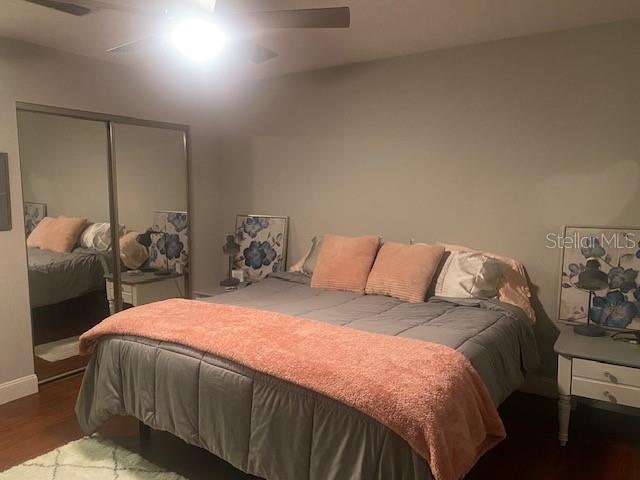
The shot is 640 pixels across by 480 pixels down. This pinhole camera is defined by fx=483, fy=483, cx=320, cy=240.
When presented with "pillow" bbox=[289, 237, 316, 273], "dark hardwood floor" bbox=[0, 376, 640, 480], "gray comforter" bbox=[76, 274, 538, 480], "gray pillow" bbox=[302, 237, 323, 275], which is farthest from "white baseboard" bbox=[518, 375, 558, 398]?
"pillow" bbox=[289, 237, 316, 273]

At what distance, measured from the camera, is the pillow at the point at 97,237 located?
11.5 feet

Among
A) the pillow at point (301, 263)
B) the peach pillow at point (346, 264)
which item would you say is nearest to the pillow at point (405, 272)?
the peach pillow at point (346, 264)

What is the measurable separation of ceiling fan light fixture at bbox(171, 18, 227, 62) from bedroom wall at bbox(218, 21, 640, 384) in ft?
5.25

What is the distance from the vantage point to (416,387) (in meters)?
1.60

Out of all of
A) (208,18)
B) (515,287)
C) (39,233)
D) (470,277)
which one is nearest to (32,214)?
(39,233)

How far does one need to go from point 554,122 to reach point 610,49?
474 millimetres

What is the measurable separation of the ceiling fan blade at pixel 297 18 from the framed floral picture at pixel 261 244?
7.22ft

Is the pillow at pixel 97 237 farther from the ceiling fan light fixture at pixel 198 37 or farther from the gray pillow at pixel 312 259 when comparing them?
the ceiling fan light fixture at pixel 198 37

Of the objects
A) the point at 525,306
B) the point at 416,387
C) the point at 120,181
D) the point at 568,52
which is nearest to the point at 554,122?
the point at 568,52

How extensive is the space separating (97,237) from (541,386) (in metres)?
3.24

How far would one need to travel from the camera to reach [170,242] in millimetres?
4129

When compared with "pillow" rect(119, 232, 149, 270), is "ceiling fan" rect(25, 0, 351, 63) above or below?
above

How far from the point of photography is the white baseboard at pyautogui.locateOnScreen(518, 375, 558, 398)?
10.0ft

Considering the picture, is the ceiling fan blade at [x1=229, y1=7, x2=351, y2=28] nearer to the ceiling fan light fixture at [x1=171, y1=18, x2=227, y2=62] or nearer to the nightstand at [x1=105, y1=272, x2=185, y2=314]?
the ceiling fan light fixture at [x1=171, y1=18, x2=227, y2=62]
